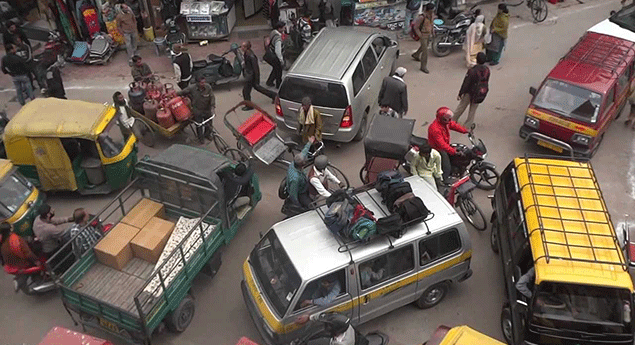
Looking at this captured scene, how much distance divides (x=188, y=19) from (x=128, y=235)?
8721 millimetres

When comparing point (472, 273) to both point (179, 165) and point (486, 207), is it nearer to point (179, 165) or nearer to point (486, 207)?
point (486, 207)

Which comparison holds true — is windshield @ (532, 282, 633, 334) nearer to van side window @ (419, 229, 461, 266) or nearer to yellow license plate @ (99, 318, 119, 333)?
van side window @ (419, 229, 461, 266)

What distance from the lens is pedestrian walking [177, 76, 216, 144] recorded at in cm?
1120

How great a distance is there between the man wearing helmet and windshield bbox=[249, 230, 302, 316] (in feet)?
4.84

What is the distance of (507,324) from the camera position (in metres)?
7.95

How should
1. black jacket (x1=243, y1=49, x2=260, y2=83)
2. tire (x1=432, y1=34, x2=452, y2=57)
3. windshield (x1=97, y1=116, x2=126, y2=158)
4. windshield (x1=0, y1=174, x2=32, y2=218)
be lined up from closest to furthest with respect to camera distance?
windshield (x1=0, y1=174, x2=32, y2=218), windshield (x1=97, y1=116, x2=126, y2=158), black jacket (x1=243, y1=49, x2=260, y2=83), tire (x1=432, y1=34, x2=452, y2=57)

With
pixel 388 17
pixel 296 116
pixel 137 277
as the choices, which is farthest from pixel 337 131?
pixel 388 17

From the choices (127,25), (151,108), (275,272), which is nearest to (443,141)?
(275,272)

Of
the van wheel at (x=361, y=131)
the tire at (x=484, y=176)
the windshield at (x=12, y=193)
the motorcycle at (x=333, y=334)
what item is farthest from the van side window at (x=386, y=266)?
the windshield at (x=12, y=193)

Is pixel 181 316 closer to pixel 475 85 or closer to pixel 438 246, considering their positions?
pixel 438 246

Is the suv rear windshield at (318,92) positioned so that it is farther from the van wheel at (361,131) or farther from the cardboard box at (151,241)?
the cardboard box at (151,241)

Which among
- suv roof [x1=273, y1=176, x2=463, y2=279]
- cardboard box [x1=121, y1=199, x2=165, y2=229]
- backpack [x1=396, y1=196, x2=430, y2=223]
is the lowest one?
cardboard box [x1=121, y1=199, x2=165, y2=229]

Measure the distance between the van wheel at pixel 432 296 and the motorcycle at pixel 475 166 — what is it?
2.59 metres

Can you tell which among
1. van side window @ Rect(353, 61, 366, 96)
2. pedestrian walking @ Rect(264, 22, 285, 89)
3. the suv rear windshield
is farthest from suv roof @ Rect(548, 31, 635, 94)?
pedestrian walking @ Rect(264, 22, 285, 89)
